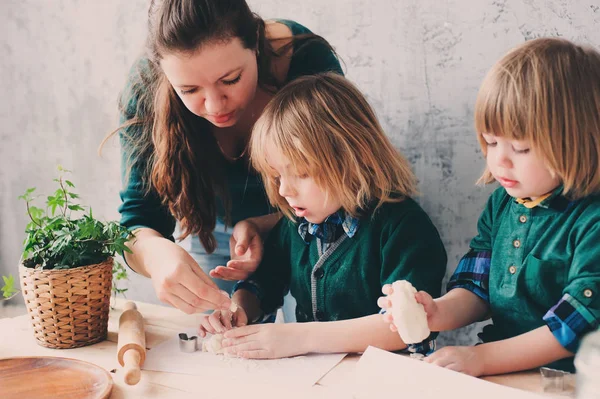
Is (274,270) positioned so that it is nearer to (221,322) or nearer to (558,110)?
(221,322)

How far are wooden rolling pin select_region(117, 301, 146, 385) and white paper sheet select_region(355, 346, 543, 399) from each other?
0.36 meters

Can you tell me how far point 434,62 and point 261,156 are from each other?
1.57 ft

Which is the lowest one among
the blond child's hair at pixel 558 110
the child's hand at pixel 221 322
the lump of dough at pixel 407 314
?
the child's hand at pixel 221 322

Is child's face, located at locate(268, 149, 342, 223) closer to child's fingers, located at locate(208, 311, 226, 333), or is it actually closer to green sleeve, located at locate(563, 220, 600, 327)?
child's fingers, located at locate(208, 311, 226, 333)

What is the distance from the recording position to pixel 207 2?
1.23m

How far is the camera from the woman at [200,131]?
1.23m

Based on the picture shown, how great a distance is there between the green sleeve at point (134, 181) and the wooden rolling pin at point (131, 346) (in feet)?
0.99

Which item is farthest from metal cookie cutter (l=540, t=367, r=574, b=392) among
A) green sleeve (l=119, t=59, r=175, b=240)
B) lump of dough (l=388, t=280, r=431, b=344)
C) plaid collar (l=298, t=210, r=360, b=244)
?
green sleeve (l=119, t=59, r=175, b=240)

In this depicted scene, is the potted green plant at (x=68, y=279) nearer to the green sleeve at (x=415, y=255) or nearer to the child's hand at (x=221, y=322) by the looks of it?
the child's hand at (x=221, y=322)

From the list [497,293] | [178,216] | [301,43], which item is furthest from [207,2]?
[497,293]

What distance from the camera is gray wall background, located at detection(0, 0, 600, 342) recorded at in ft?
4.58

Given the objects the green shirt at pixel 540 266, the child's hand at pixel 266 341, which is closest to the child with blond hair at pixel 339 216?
the child's hand at pixel 266 341

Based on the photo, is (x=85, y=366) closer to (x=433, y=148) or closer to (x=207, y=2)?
(x=207, y=2)

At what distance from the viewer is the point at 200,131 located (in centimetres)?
152
